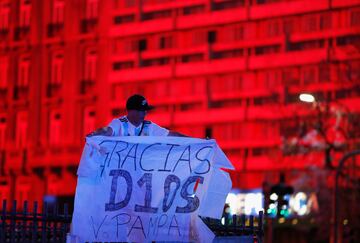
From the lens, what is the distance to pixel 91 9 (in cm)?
8469

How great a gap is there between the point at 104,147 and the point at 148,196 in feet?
2.25

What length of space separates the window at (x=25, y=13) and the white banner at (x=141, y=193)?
74.6 metres

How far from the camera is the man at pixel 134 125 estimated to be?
13.0 meters

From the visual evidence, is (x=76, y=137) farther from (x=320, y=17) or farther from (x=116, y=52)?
(x=320, y=17)

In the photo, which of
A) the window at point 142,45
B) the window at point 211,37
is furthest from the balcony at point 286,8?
the window at point 142,45

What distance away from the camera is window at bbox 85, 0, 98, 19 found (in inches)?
3329

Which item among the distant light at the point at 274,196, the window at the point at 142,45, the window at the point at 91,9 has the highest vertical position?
the window at the point at 91,9

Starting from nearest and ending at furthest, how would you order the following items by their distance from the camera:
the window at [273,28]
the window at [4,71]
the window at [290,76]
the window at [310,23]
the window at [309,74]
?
the window at [309,74], the window at [290,76], the window at [310,23], the window at [273,28], the window at [4,71]

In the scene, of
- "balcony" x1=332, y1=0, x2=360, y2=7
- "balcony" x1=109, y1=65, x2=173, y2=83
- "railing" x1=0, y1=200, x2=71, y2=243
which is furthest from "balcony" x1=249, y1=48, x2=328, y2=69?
"railing" x1=0, y1=200, x2=71, y2=243

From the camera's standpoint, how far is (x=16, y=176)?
85.3m

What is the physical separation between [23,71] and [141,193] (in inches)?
2950

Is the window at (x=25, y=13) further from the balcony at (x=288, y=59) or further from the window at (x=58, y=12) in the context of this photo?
the balcony at (x=288, y=59)

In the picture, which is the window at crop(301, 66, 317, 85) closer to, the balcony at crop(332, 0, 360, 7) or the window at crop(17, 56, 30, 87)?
the balcony at crop(332, 0, 360, 7)

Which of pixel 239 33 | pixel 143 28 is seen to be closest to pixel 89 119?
pixel 143 28
